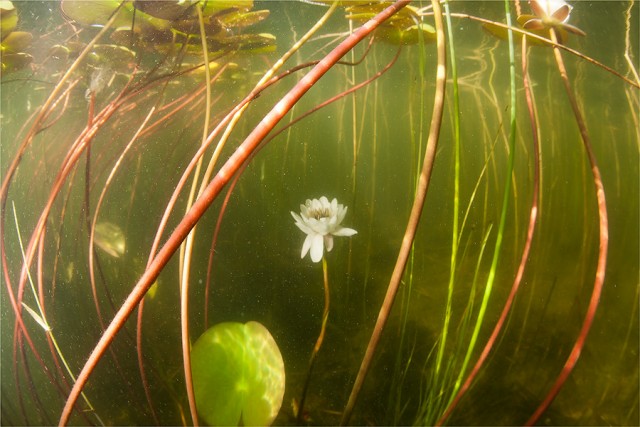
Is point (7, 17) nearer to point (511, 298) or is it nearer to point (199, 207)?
point (199, 207)

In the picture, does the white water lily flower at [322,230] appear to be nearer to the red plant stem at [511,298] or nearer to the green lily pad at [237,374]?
the green lily pad at [237,374]

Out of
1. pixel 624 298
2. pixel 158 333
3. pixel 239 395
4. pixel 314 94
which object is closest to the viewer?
pixel 239 395

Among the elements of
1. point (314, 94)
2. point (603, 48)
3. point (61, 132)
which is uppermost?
point (603, 48)

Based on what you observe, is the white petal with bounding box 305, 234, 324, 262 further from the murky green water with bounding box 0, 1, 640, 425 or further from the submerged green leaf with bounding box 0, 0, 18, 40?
the submerged green leaf with bounding box 0, 0, 18, 40

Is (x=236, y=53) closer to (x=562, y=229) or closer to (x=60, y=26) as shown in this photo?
(x=60, y=26)

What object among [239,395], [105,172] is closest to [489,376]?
[239,395]

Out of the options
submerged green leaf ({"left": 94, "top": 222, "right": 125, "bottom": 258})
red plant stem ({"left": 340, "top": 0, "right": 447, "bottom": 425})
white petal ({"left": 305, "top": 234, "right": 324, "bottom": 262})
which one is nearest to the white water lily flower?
white petal ({"left": 305, "top": 234, "right": 324, "bottom": 262})

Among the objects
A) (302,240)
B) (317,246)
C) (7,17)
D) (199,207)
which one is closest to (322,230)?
(317,246)
